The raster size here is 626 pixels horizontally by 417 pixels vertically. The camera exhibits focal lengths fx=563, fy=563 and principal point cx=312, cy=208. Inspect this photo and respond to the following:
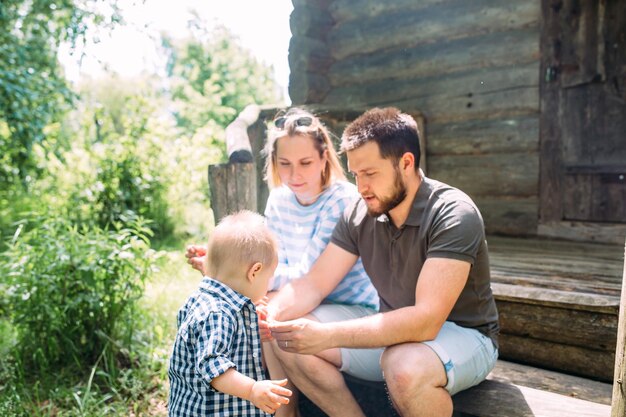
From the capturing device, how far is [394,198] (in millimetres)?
2096

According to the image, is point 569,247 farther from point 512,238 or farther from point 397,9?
point 397,9

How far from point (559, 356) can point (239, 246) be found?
65.1 inches

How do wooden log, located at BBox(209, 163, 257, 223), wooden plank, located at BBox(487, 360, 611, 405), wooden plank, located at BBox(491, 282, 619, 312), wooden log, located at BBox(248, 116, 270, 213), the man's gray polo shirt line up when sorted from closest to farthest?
1. the man's gray polo shirt
2. wooden plank, located at BBox(487, 360, 611, 405)
3. wooden plank, located at BBox(491, 282, 619, 312)
4. wooden log, located at BBox(209, 163, 257, 223)
5. wooden log, located at BBox(248, 116, 270, 213)

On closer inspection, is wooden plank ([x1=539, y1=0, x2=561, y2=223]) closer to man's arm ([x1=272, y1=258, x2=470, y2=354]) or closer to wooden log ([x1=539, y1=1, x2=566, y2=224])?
wooden log ([x1=539, y1=1, x2=566, y2=224])

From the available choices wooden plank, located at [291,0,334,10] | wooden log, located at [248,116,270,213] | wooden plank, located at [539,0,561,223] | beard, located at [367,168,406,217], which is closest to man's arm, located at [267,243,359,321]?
beard, located at [367,168,406,217]

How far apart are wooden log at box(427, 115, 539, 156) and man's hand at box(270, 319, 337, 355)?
3003mm

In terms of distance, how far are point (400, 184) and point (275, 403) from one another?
36.5 inches

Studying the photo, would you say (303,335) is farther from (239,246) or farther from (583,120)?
(583,120)

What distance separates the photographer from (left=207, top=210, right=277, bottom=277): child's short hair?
73.0 inches

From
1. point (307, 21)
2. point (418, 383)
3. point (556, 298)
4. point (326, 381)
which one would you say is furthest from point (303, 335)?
point (307, 21)

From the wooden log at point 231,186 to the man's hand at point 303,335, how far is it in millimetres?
894

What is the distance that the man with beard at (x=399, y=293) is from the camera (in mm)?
1896

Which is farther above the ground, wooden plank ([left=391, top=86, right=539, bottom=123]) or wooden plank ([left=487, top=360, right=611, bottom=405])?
wooden plank ([left=391, top=86, right=539, bottom=123])

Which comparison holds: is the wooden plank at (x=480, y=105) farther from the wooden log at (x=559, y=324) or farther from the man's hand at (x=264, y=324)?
the man's hand at (x=264, y=324)
